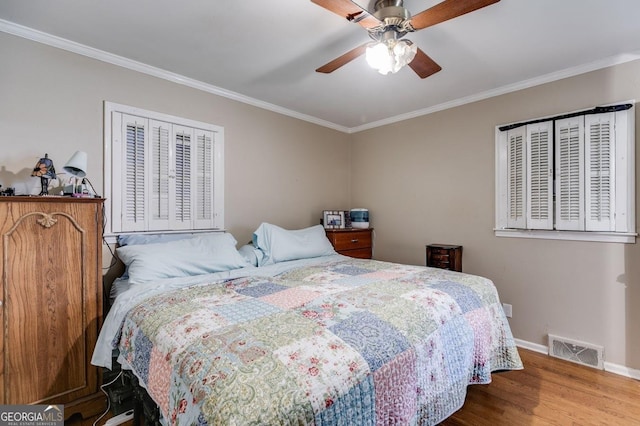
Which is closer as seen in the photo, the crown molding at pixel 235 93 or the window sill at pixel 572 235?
the crown molding at pixel 235 93

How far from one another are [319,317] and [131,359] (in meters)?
0.93

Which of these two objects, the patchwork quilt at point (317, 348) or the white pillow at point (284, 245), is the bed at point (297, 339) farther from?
the white pillow at point (284, 245)

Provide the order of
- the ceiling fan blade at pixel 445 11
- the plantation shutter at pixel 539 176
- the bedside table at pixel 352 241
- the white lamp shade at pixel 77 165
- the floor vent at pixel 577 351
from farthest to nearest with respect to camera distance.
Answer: the bedside table at pixel 352 241 < the plantation shutter at pixel 539 176 < the floor vent at pixel 577 351 < the white lamp shade at pixel 77 165 < the ceiling fan blade at pixel 445 11

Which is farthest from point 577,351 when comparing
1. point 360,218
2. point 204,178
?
point 204,178

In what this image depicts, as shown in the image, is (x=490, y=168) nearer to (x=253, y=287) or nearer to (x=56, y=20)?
(x=253, y=287)

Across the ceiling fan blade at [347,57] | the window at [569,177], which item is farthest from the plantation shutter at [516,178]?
the ceiling fan blade at [347,57]

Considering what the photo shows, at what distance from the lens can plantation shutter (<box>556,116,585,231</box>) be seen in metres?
2.59

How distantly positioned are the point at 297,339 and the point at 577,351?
2.72 meters

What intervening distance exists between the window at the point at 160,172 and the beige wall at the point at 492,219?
2.06m

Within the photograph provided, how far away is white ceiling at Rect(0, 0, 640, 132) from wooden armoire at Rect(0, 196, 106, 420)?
1.17m

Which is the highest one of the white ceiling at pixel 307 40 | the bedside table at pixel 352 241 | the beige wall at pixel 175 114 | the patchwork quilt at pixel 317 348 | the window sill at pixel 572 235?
the white ceiling at pixel 307 40

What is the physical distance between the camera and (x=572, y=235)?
2.66m

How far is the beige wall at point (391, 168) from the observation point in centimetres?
217

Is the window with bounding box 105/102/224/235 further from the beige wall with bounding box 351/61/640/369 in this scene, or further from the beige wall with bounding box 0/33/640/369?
the beige wall with bounding box 351/61/640/369
